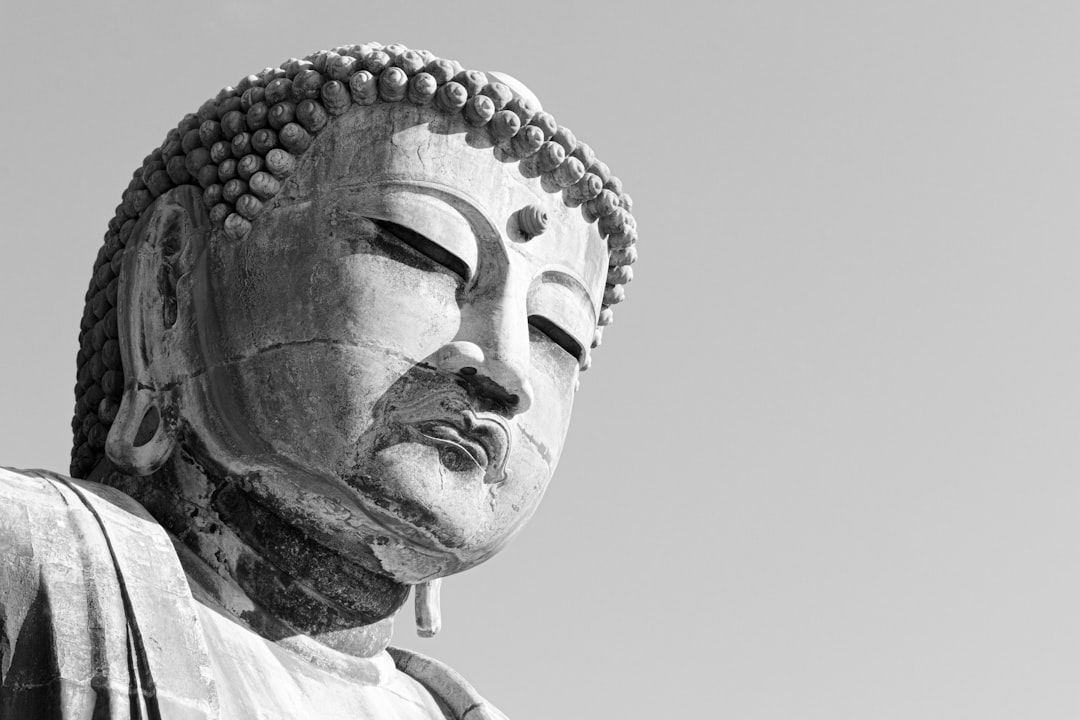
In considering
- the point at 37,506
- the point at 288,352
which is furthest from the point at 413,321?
the point at 37,506

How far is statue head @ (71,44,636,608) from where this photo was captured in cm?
801

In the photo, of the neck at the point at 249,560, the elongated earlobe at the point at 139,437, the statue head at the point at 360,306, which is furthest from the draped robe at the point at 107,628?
the statue head at the point at 360,306

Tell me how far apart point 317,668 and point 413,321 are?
4.69 feet

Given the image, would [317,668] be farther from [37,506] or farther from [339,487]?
[37,506]

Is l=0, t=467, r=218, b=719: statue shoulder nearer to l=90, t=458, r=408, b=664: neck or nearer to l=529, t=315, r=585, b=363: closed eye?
l=90, t=458, r=408, b=664: neck

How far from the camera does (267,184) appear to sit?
329 inches

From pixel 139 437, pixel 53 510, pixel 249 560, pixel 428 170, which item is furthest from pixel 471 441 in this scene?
pixel 53 510

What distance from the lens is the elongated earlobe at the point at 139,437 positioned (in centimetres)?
826

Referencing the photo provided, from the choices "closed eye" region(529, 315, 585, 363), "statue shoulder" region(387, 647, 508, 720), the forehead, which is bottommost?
"statue shoulder" region(387, 647, 508, 720)

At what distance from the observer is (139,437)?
8320mm

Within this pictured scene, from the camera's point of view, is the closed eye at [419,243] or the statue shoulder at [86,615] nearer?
the statue shoulder at [86,615]

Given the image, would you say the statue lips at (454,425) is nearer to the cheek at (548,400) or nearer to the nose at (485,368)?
the nose at (485,368)

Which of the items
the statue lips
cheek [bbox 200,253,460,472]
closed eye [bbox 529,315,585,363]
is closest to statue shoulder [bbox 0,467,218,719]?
cheek [bbox 200,253,460,472]

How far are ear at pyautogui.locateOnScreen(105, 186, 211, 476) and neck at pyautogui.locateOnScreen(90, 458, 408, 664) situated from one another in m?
0.13
